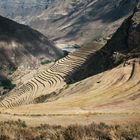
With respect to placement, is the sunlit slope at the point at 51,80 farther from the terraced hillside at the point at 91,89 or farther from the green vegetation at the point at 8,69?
the green vegetation at the point at 8,69

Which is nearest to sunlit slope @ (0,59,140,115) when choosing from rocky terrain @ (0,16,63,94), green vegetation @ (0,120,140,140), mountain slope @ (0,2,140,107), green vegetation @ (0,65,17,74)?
mountain slope @ (0,2,140,107)

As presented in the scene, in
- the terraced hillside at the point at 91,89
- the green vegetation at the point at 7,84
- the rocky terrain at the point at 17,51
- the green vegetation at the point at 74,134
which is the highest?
the green vegetation at the point at 74,134

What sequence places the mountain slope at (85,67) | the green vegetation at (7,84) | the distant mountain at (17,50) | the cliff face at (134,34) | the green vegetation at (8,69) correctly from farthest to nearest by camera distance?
the distant mountain at (17,50)
the green vegetation at (8,69)
the green vegetation at (7,84)
the cliff face at (134,34)
the mountain slope at (85,67)

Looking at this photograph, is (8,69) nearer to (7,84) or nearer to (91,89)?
(7,84)

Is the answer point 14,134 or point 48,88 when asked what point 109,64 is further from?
point 14,134

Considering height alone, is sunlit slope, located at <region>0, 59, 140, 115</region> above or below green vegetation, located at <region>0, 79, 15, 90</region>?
above

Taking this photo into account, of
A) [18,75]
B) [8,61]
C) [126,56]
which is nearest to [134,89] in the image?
[126,56]

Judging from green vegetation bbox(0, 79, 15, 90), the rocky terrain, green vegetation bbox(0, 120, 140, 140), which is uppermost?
green vegetation bbox(0, 120, 140, 140)

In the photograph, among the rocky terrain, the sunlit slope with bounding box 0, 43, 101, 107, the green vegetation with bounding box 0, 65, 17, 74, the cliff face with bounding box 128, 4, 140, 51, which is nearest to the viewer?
the cliff face with bounding box 128, 4, 140, 51

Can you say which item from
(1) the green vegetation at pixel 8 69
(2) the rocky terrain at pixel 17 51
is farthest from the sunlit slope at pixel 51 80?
(2) the rocky terrain at pixel 17 51

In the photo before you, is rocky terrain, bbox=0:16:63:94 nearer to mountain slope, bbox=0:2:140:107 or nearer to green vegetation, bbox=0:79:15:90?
green vegetation, bbox=0:79:15:90

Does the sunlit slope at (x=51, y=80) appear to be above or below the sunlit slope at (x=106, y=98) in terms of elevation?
below
